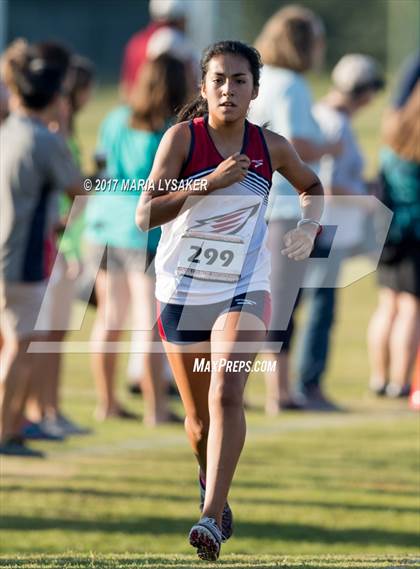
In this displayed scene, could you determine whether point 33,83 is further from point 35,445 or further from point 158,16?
point 158,16

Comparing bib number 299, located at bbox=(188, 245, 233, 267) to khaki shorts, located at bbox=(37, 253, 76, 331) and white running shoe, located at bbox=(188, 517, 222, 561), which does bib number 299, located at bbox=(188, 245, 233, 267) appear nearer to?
white running shoe, located at bbox=(188, 517, 222, 561)

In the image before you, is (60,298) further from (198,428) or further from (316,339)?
(198,428)

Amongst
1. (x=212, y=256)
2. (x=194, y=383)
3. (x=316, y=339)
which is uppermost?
(x=212, y=256)

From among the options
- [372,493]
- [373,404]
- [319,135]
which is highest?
[319,135]

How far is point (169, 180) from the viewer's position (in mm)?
4852

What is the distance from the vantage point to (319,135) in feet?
29.0

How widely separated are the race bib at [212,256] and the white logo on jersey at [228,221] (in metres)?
0.02

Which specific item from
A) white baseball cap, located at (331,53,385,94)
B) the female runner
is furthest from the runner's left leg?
white baseball cap, located at (331,53,385,94)

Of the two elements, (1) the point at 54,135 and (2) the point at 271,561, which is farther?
(1) the point at 54,135

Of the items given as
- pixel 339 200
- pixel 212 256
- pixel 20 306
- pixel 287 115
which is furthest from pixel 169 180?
pixel 339 200

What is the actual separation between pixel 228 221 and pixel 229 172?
34 centimetres

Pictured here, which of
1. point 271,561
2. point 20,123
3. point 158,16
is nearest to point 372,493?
point 271,561

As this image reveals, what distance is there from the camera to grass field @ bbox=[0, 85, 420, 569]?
19.9 ft

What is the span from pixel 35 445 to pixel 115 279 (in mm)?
1415
